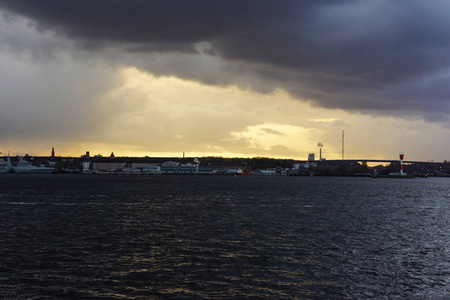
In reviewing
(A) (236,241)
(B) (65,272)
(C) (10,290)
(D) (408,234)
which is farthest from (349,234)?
(C) (10,290)

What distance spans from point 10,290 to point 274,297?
1222 centimetres

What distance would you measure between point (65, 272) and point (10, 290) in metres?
3.82

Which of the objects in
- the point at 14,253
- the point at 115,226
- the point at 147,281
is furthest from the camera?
the point at 115,226

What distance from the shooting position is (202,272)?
2478cm

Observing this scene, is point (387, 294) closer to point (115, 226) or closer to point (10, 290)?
point (10, 290)

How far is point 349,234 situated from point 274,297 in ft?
68.4

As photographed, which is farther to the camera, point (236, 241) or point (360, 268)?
point (236, 241)

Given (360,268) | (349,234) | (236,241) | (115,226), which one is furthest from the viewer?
(115,226)

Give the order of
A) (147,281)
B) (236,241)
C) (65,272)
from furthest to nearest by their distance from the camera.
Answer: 1. (236,241)
2. (65,272)
3. (147,281)

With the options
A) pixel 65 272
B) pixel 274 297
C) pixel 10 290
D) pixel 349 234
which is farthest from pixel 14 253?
pixel 349 234

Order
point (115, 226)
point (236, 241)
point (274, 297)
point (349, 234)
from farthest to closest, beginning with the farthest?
1. point (115, 226)
2. point (349, 234)
3. point (236, 241)
4. point (274, 297)

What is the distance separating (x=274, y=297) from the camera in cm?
2041

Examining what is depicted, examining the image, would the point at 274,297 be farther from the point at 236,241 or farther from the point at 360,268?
the point at 236,241

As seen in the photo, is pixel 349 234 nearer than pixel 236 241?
No
